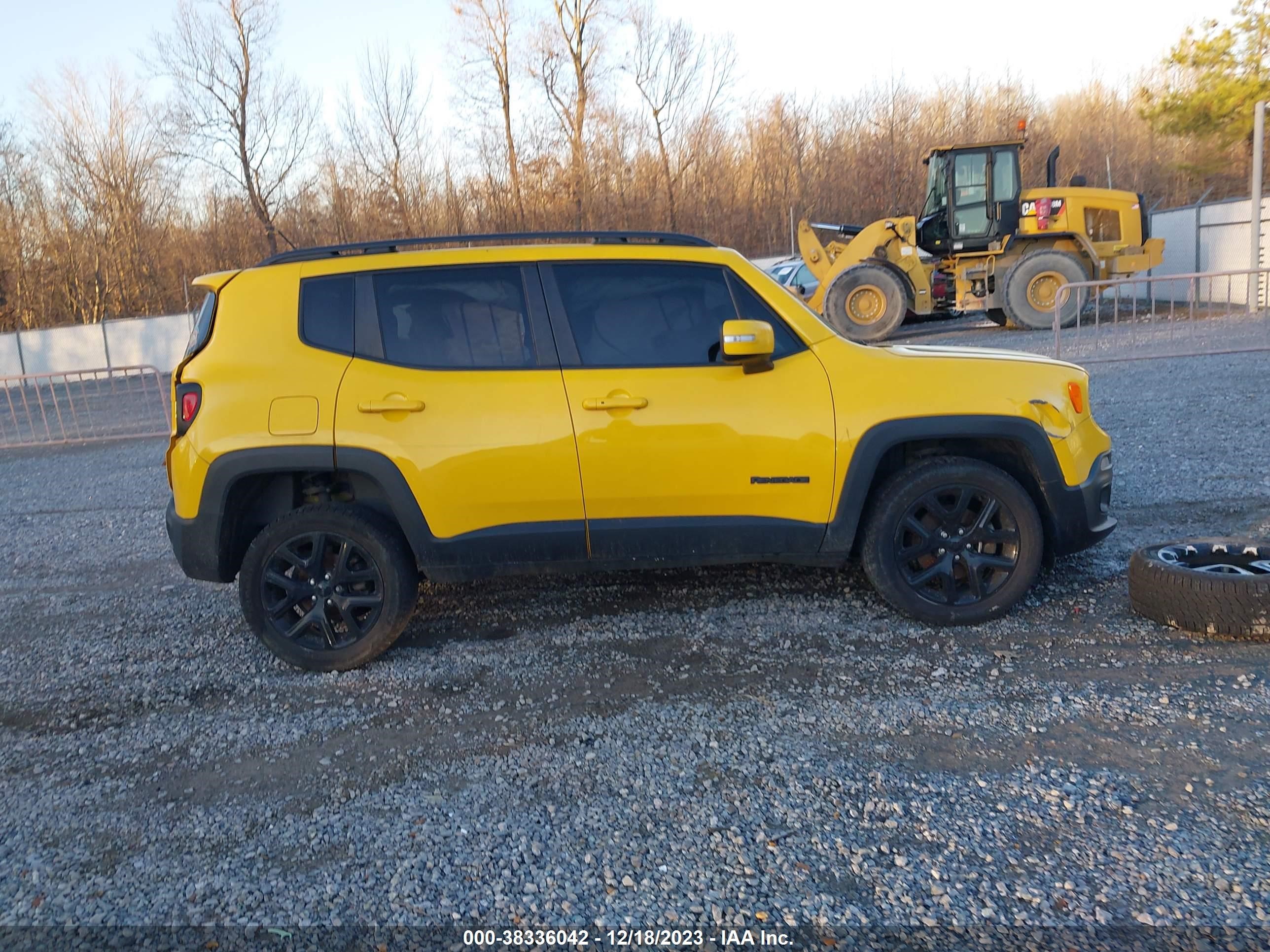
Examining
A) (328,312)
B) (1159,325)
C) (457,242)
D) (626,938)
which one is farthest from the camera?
(1159,325)

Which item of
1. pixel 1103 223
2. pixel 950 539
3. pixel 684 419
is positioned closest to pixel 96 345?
pixel 1103 223

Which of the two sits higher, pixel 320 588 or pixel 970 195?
pixel 970 195

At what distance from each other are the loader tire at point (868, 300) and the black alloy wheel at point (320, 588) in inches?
556

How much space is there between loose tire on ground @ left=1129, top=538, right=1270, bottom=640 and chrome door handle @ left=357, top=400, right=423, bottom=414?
11.2 ft

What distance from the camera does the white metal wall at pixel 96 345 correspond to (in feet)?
81.1

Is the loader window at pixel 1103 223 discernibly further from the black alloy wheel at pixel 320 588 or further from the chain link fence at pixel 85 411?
the black alloy wheel at pixel 320 588

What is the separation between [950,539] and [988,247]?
1468 centimetres

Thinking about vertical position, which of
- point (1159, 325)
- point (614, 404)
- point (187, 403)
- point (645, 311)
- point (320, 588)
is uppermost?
point (645, 311)

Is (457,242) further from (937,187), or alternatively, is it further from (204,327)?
(937,187)

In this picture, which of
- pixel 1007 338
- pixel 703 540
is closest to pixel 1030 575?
pixel 703 540

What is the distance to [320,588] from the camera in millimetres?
4426

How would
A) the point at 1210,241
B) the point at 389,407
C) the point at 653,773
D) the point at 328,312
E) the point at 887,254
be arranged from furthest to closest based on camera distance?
the point at 1210,241 < the point at 887,254 < the point at 328,312 < the point at 389,407 < the point at 653,773

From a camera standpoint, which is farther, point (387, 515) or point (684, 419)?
point (387, 515)

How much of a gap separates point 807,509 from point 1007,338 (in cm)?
1399
